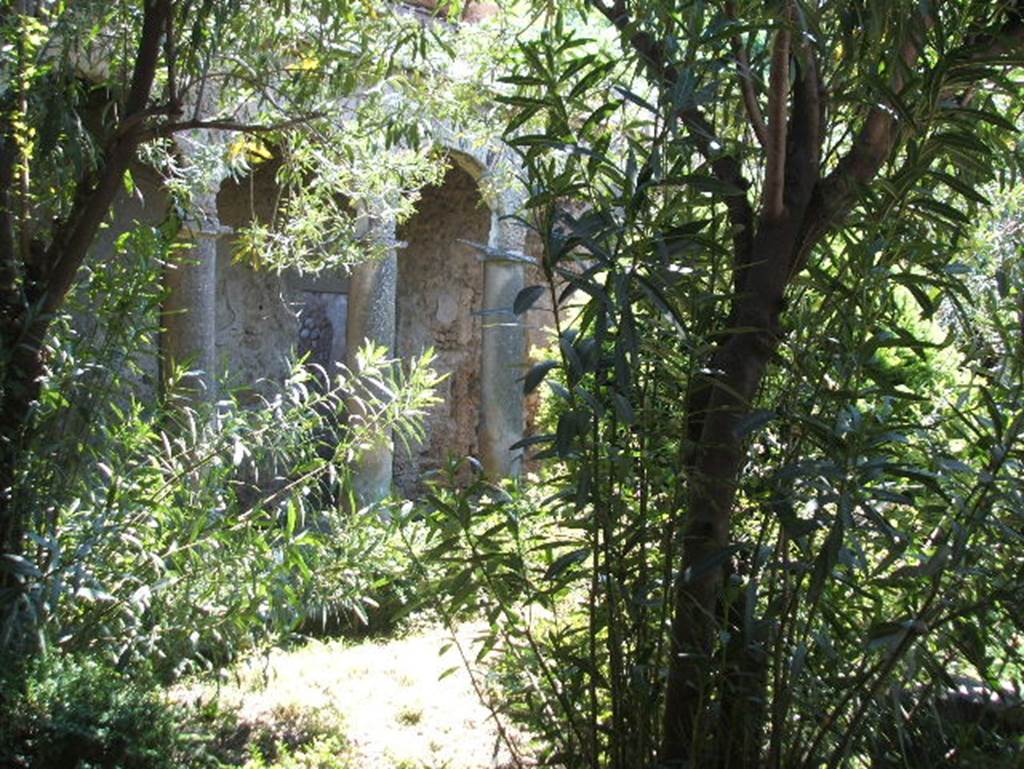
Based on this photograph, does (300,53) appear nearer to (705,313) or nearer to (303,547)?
(303,547)

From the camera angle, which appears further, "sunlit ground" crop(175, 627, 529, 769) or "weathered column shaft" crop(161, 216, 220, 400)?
"weathered column shaft" crop(161, 216, 220, 400)

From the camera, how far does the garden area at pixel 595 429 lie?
6.53 ft

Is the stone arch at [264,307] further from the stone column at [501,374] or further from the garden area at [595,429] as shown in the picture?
the garden area at [595,429]

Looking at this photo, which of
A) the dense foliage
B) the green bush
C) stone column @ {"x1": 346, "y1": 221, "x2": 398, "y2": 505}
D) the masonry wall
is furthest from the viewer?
the masonry wall

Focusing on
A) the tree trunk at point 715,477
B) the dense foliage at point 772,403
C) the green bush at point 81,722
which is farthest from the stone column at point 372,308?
the tree trunk at point 715,477

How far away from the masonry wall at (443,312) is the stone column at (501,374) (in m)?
2.09

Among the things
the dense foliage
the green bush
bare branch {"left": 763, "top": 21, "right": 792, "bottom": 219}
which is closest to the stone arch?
the green bush

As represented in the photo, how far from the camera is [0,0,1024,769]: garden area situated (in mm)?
1989

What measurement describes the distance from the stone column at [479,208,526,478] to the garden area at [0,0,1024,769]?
303 cm

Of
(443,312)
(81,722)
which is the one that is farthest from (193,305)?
(443,312)

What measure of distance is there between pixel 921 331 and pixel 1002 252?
983 millimetres

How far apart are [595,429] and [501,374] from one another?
6.87m

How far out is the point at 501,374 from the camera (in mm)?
8883

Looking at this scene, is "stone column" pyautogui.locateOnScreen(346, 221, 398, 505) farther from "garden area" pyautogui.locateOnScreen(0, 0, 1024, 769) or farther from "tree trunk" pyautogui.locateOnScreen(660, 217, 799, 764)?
"tree trunk" pyautogui.locateOnScreen(660, 217, 799, 764)
